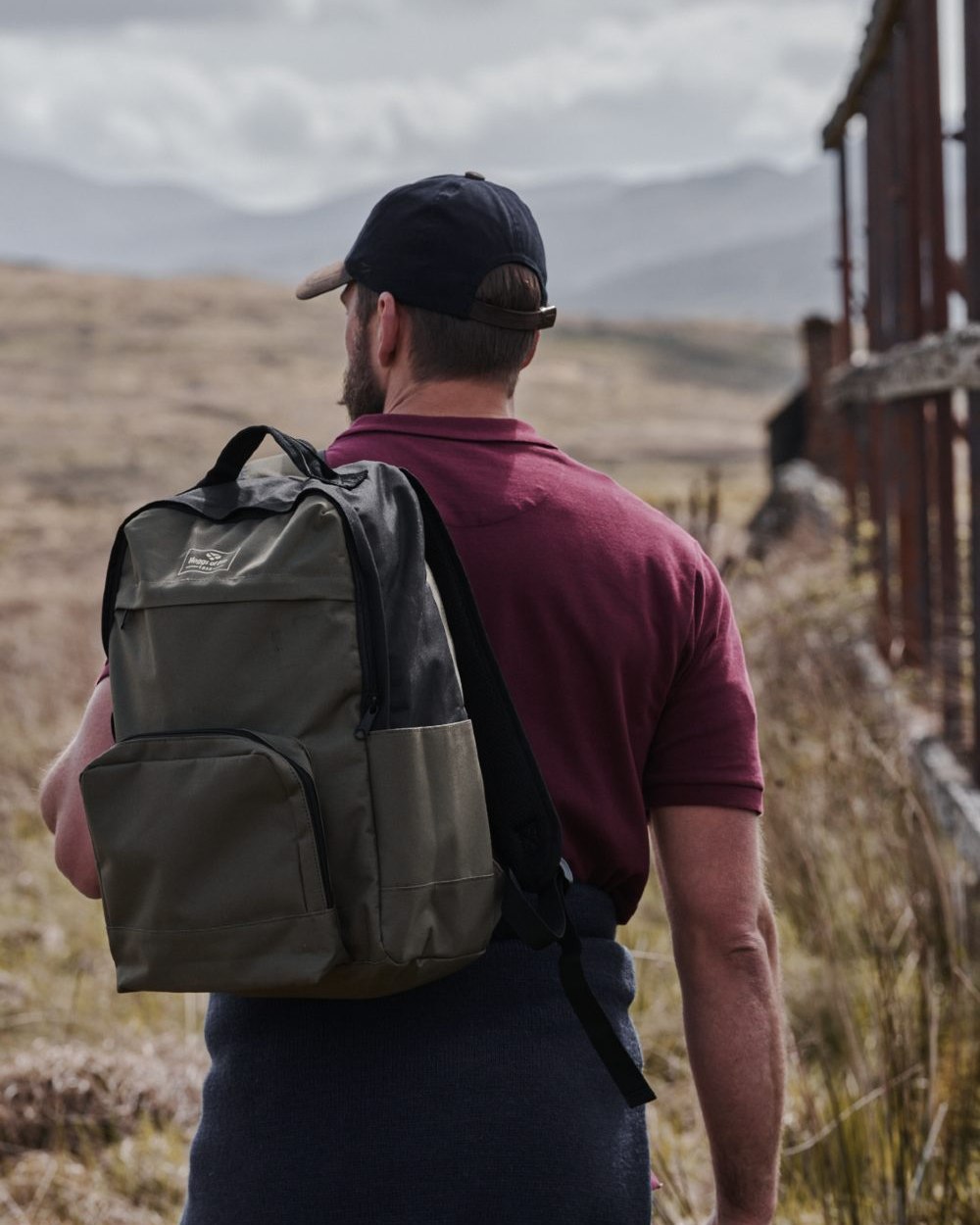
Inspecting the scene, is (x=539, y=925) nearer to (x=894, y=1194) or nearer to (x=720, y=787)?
(x=720, y=787)

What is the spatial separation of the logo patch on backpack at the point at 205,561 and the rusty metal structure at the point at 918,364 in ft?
10.2

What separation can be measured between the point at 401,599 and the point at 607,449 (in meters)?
80.3

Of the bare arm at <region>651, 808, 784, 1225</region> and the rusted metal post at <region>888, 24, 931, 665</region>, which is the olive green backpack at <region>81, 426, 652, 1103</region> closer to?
the bare arm at <region>651, 808, 784, 1225</region>

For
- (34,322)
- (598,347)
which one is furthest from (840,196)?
(598,347)

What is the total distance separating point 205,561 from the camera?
1360mm

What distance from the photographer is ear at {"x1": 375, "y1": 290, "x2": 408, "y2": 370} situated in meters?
1.59

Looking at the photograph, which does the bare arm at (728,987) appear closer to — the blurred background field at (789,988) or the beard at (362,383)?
the beard at (362,383)

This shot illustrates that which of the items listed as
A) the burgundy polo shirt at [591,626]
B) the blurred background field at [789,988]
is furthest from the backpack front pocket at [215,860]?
the blurred background field at [789,988]

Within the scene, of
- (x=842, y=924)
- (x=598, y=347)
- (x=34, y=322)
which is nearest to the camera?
(x=842, y=924)

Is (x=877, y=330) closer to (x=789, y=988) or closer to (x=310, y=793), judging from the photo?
(x=789, y=988)

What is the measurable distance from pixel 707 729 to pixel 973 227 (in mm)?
2884

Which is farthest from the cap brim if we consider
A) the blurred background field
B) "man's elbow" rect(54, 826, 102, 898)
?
the blurred background field

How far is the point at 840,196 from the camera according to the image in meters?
9.78

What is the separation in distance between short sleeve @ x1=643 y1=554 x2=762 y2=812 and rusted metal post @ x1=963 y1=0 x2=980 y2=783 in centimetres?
260
